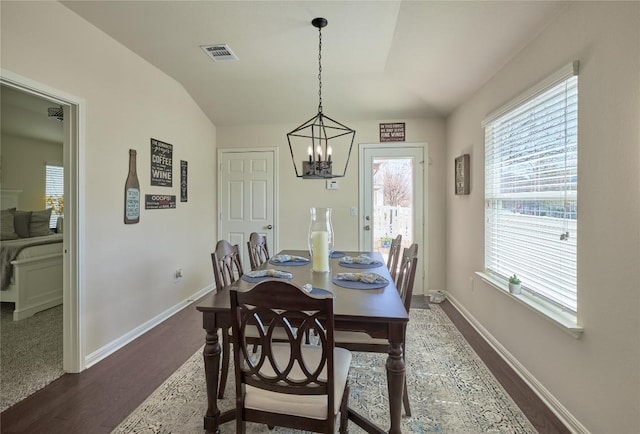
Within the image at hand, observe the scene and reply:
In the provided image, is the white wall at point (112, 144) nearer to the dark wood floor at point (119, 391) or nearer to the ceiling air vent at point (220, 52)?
the dark wood floor at point (119, 391)

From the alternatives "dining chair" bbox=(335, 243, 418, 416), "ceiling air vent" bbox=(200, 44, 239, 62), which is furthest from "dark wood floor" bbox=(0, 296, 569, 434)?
"ceiling air vent" bbox=(200, 44, 239, 62)

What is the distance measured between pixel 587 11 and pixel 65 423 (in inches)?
142

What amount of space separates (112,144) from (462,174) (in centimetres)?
341

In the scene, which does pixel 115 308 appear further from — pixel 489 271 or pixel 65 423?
pixel 489 271

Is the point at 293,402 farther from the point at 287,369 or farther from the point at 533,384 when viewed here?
the point at 533,384

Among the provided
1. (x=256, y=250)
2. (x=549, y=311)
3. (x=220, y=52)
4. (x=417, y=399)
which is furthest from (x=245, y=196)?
(x=549, y=311)

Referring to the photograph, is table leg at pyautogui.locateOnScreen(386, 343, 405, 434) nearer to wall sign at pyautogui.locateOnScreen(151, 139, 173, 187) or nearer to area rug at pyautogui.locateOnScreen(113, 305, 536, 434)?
area rug at pyautogui.locateOnScreen(113, 305, 536, 434)

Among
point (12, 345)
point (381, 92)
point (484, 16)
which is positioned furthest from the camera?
point (381, 92)

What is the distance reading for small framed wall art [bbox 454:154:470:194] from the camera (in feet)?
10.9

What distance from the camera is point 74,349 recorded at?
2.29 m

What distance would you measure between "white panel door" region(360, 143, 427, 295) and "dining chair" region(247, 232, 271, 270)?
172 cm

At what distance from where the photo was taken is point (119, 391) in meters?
2.06

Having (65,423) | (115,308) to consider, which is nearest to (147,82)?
(115,308)

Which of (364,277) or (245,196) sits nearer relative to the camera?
(364,277)
